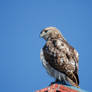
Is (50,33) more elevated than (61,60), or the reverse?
(50,33)

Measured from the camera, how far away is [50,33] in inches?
399

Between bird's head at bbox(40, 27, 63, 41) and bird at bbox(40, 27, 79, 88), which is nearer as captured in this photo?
bird at bbox(40, 27, 79, 88)

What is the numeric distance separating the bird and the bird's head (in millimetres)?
404

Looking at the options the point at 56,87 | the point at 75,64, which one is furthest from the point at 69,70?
the point at 56,87

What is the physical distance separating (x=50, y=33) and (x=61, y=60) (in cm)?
155

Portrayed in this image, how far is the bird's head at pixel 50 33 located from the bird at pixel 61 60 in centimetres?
40

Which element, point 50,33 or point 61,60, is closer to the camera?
point 61,60

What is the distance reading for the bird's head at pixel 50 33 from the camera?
1009 centimetres

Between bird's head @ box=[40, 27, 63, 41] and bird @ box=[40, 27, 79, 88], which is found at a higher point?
bird's head @ box=[40, 27, 63, 41]

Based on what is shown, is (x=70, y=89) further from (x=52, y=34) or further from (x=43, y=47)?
(x=52, y=34)

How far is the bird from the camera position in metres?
8.84

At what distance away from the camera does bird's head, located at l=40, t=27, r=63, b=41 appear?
1009cm

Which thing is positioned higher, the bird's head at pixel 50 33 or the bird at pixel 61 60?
the bird's head at pixel 50 33

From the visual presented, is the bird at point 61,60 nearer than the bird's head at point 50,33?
Yes
